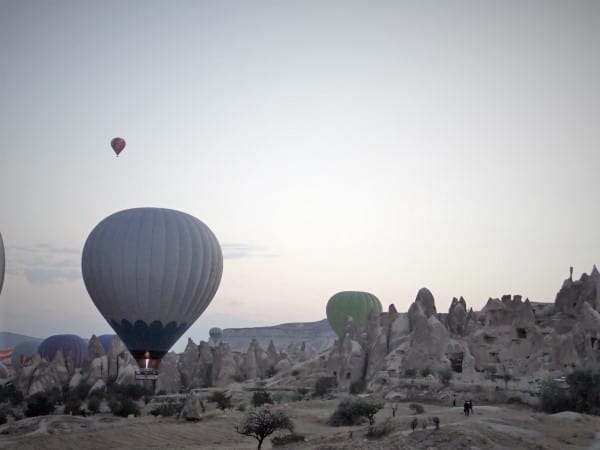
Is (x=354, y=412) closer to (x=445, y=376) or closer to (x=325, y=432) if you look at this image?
(x=325, y=432)

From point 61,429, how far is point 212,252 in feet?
60.2

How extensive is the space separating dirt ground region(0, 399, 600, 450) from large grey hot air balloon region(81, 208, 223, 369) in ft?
26.3

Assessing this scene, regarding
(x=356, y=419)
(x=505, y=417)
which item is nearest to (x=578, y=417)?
(x=505, y=417)

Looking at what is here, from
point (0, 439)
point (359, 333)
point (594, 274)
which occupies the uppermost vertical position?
point (594, 274)

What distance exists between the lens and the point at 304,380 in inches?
2339

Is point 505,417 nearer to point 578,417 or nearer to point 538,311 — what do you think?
point 578,417

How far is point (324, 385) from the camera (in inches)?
2115

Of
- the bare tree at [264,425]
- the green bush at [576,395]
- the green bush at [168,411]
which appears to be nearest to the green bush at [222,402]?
the green bush at [168,411]

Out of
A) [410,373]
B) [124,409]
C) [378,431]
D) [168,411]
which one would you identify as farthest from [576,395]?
[124,409]

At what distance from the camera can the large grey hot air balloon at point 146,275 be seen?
1751 inches

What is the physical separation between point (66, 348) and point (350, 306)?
34.7 m

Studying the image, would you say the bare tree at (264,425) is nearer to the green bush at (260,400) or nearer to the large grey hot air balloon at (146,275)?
the green bush at (260,400)

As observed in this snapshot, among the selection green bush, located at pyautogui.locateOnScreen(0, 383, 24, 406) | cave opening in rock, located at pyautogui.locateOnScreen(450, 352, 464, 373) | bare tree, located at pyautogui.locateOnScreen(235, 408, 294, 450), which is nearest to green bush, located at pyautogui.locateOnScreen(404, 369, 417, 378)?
cave opening in rock, located at pyautogui.locateOnScreen(450, 352, 464, 373)

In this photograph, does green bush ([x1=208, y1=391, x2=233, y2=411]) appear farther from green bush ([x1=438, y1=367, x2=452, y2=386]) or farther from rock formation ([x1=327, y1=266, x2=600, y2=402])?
green bush ([x1=438, y1=367, x2=452, y2=386])
